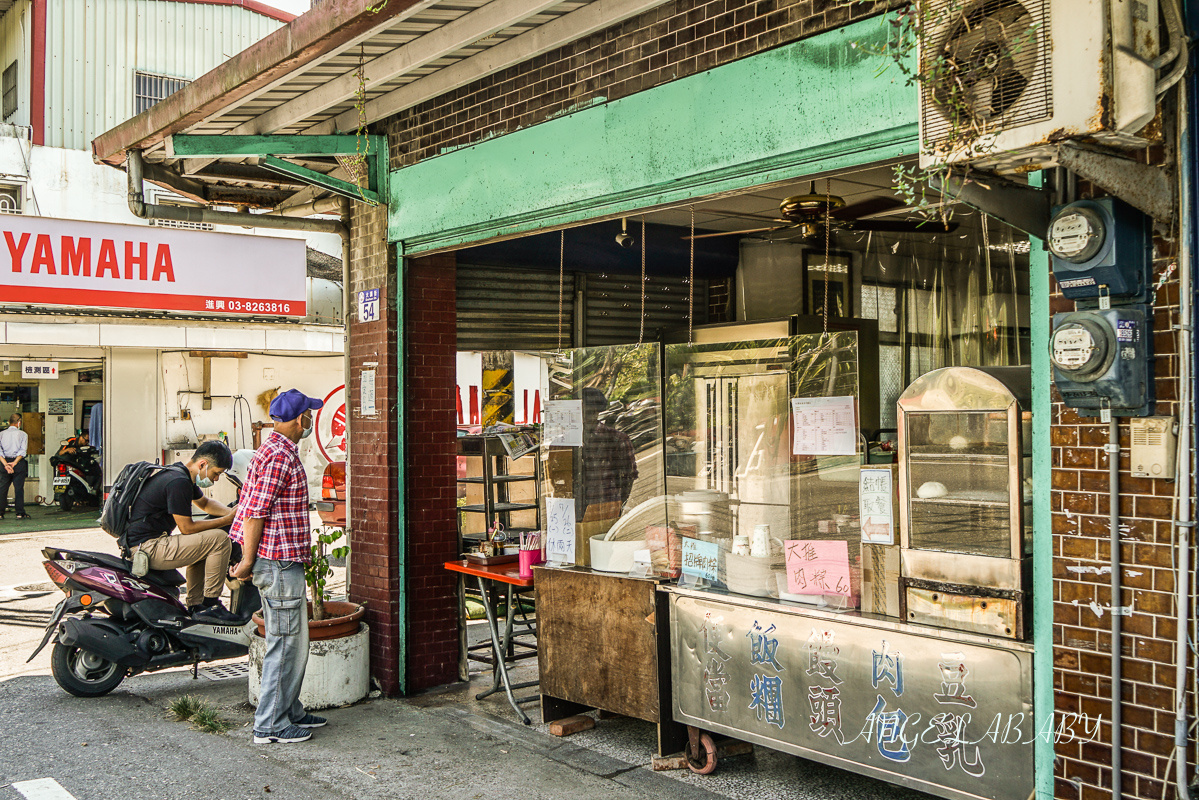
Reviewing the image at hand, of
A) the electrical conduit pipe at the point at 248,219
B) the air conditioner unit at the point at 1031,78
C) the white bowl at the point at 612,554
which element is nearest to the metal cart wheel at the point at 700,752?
the white bowl at the point at 612,554

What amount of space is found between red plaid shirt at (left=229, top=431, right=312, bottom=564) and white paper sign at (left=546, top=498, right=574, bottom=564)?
1489 mm

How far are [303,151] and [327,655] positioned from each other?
344 centimetres

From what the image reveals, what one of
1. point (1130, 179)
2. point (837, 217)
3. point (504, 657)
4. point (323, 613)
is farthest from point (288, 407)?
point (1130, 179)

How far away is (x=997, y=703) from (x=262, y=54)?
17.9 ft

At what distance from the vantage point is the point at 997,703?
3969mm

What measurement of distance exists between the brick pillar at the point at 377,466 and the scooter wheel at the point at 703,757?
8.01 ft

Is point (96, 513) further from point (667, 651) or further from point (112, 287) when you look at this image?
point (667, 651)

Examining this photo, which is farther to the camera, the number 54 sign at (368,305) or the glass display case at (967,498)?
the number 54 sign at (368,305)

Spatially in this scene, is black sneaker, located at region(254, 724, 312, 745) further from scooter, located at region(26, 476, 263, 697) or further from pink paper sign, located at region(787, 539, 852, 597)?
pink paper sign, located at region(787, 539, 852, 597)

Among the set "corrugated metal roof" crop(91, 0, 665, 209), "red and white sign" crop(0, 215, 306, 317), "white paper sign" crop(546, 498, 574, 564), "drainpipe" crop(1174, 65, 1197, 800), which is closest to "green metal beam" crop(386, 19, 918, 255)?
"corrugated metal roof" crop(91, 0, 665, 209)

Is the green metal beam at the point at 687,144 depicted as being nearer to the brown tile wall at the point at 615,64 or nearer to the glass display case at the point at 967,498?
the brown tile wall at the point at 615,64

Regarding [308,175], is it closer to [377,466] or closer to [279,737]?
[377,466]

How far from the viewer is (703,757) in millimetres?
5387

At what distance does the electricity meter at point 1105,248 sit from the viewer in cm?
326
